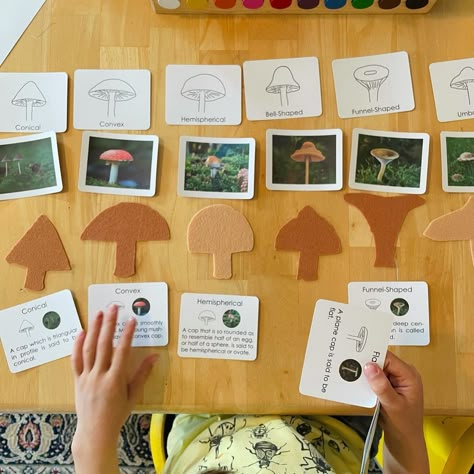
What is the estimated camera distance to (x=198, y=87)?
0.87 meters

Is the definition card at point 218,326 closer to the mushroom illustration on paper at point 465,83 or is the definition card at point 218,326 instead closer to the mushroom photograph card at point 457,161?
the mushroom photograph card at point 457,161

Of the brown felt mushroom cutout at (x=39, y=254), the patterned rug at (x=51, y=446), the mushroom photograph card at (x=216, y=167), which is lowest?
the patterned rug at (x=51, y=446)

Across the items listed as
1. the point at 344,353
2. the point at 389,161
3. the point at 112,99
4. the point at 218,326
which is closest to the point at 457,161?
the point at 389,161

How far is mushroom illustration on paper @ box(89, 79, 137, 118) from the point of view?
860 millimetres

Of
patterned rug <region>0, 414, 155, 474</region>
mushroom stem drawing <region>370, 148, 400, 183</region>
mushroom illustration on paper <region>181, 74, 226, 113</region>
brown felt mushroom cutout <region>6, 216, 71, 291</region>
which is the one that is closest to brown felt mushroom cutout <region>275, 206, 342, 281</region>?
mushroom stem drawing <region>370, 148, 400, 183</region>

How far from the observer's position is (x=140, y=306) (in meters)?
0.81

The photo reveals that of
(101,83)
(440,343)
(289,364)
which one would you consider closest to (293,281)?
(289,364)

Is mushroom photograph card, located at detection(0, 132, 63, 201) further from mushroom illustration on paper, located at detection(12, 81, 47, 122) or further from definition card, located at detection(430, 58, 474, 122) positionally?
definition card, located at detection(430, 58, 474, 122)

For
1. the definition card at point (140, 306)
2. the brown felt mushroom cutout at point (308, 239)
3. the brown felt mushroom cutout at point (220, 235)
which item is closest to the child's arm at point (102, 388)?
the definition card at point (140, 306)

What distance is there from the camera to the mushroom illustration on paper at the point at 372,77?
2.86 ft

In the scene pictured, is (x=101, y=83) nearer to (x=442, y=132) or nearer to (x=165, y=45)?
(x=165, y=45)

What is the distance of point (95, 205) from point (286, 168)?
0.99ft

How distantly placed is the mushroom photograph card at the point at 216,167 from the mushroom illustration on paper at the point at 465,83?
34 cm

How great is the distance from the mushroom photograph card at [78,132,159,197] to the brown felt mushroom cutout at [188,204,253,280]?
0.09m
